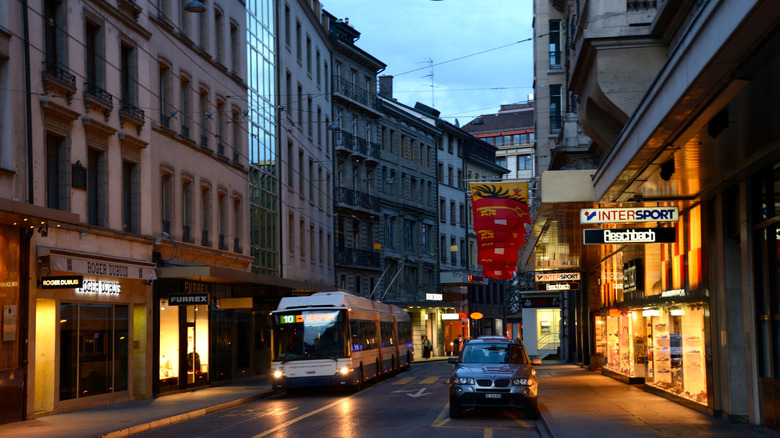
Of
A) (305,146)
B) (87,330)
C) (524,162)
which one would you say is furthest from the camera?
(524,162)

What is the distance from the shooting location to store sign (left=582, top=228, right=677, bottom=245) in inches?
736

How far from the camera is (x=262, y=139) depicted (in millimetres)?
43625

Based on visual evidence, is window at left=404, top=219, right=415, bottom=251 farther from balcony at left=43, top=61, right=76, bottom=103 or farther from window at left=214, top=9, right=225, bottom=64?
balcony at left=43, top=61, right=76, bottom=103

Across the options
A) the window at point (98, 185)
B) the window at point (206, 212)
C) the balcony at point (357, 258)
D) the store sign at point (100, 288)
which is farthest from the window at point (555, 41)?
the balcony at point (357, 258)

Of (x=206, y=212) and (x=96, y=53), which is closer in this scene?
(x=96, y=53)

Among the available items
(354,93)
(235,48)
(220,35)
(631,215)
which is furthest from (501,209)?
(354,93)

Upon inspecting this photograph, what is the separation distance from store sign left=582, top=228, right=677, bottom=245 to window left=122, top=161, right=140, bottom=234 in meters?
15.0

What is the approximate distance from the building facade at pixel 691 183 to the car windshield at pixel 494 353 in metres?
3.40

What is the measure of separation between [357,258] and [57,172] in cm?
3956

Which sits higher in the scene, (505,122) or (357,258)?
(505,122)

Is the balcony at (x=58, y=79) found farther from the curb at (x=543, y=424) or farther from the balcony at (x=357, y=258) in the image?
the balcony at (x=357, y=258)

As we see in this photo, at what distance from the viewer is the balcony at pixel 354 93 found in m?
62.2

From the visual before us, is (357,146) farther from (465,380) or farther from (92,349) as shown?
(465,380)

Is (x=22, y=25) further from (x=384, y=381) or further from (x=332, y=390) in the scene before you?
(x=384, y=381)
